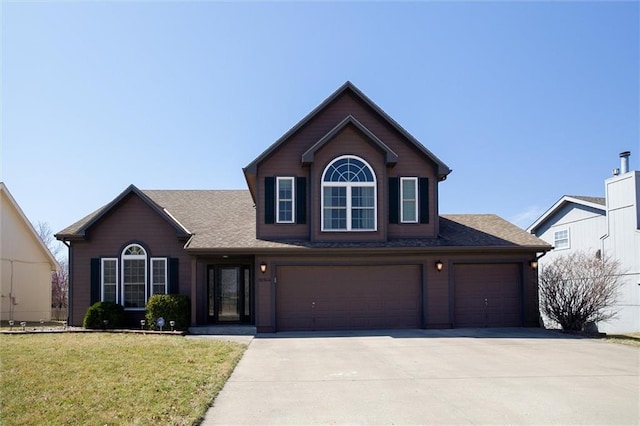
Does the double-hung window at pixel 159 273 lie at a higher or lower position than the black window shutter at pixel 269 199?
lower

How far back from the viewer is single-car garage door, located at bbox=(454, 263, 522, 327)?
56.3 feet

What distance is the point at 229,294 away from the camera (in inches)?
697

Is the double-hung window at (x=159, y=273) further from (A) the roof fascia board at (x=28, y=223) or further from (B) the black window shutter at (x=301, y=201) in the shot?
(A) the roof fascia board at (x=28, y=223)

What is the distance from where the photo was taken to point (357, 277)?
16.9m

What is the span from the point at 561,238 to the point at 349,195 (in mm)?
14363

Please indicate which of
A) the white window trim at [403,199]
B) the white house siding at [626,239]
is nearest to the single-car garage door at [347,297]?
the white window trim at [403,199]

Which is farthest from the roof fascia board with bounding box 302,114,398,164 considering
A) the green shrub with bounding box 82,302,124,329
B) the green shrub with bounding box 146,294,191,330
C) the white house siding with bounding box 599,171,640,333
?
the white house siding with bounding box 599,171,640,333

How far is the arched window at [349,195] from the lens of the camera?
55.6 feet

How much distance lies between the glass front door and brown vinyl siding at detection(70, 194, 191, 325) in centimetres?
83

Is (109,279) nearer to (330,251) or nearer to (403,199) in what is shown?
(330,251)

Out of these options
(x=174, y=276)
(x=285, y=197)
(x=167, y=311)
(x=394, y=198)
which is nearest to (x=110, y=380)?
(x=167, y=311)

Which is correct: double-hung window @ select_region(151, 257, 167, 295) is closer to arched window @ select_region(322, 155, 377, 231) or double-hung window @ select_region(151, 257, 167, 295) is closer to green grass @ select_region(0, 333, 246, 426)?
green grass @ select_region(0, 333, 246, 426)

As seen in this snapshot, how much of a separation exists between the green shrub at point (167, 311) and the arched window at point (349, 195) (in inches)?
198

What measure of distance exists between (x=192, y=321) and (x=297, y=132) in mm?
6790
